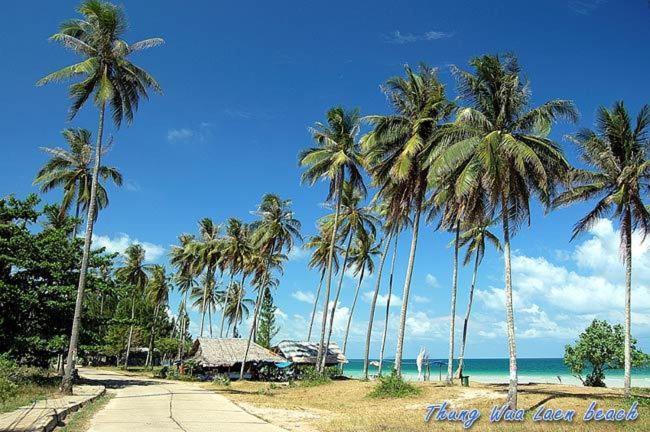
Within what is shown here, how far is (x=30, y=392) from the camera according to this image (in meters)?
17.8

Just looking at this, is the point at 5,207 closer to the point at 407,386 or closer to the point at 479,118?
the point at 407,386

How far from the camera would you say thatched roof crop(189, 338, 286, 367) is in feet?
140

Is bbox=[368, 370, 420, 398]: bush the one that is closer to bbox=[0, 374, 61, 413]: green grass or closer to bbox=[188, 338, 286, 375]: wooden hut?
bbox=[0, 374, 61, 413]: green grass

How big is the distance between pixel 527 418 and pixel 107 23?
2176cm

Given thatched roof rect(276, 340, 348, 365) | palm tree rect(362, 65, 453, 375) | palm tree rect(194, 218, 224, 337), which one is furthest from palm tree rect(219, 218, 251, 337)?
palm tree rect(362, 65, 453, 375)

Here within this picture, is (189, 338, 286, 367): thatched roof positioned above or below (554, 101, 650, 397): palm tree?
below

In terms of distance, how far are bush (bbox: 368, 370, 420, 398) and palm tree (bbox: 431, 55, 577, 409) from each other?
5413 millimetres

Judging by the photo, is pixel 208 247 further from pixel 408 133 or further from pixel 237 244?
pixel 408 133

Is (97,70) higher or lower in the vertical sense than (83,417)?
higher

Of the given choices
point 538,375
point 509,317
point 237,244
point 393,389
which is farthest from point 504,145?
point 538,375

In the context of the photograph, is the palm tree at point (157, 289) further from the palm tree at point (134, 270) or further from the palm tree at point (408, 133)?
the palm tree at point (408, 133)

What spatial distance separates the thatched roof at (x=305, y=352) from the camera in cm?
4800

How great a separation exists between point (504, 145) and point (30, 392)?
1841 cm

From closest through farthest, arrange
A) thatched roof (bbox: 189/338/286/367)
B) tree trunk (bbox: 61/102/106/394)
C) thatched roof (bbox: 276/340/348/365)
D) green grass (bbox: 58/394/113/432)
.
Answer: green grass (bbox: 58/394/113/432), tree trunk (bbox: 61/102/106/394), thatched roof (bbox: 189/338/286/367), thatched roof (bbox: 276/340/348/365)
